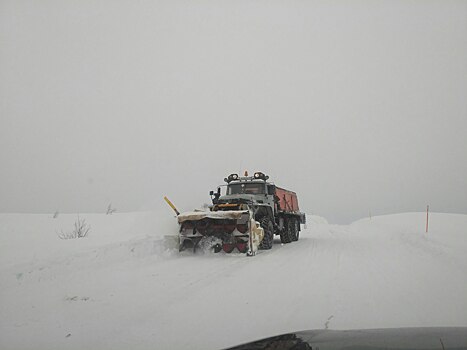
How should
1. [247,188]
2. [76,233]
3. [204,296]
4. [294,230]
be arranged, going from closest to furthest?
[204,296] < [247,188] < [76,233] < [294,230]

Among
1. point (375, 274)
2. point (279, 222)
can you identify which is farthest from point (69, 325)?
point (279, 222)

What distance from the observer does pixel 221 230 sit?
9992 millimetres

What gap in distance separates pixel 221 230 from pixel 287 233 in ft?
15.4

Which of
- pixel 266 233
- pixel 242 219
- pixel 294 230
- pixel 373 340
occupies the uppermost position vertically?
pixel 373 340

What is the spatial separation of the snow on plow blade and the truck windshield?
7.68 feet

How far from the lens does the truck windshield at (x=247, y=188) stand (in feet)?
41.0

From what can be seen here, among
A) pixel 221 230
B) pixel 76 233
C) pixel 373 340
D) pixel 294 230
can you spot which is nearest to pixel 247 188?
pixel 221 230

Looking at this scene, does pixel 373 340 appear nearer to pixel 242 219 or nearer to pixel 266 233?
pixel 242 219

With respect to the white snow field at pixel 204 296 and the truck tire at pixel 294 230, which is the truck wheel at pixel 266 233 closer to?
the white snow field at pixel 204 296

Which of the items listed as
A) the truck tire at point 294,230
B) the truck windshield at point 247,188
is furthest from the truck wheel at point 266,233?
the truck tire at point 294,230

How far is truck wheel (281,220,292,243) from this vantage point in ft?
45.2

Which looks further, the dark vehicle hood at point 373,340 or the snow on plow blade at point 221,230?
the snow on plow blade at point 221,230

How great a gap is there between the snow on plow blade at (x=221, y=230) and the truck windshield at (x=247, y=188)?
92.1 inches

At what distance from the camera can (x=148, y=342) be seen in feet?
11.2
